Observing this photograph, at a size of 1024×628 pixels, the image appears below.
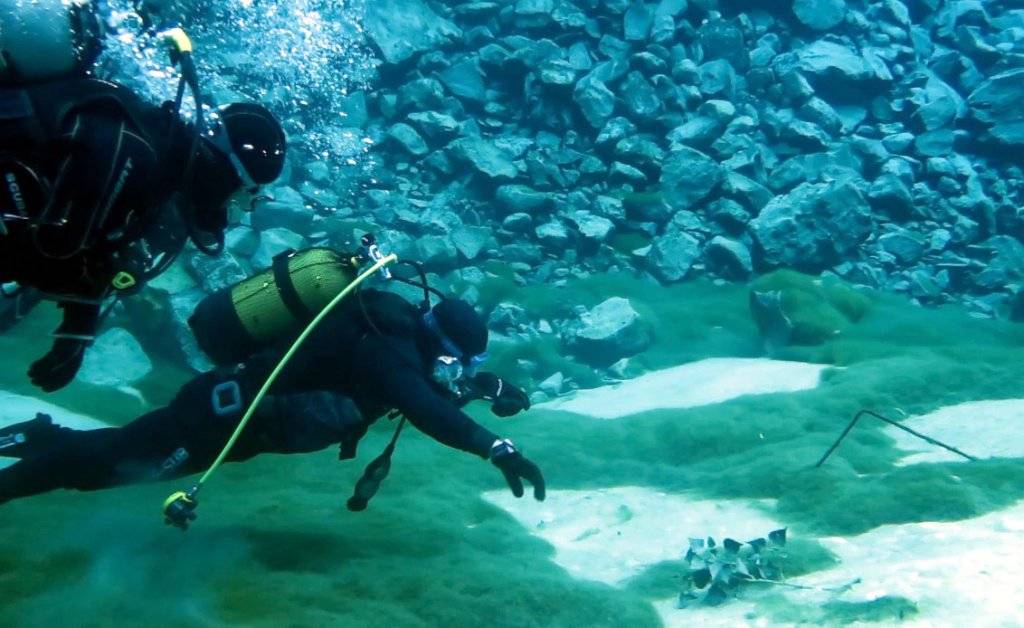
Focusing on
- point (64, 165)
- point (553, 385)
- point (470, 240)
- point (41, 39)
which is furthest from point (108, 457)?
point (470, 240)

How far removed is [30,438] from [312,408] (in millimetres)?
1522

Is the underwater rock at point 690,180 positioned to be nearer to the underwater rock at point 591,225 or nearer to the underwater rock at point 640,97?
the underwater rock at point 591,225

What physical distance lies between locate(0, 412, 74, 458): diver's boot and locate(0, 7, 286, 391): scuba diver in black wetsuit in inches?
40.4

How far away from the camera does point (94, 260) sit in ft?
8.66

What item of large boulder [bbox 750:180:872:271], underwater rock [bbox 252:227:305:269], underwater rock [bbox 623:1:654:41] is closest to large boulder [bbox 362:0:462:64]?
underwater rock [bbox 623:1:654:41]


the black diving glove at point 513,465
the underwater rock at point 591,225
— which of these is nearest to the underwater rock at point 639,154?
the underwater rock at point 591,225

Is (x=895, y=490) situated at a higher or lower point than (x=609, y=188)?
higher

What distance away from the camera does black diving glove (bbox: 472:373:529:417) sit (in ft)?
13.8

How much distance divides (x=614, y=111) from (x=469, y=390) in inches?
345

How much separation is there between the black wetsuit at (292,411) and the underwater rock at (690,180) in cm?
769

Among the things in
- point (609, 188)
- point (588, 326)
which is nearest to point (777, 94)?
point (609, 188)

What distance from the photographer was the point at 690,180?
10883mm

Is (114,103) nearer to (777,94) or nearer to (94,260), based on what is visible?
(94,260)

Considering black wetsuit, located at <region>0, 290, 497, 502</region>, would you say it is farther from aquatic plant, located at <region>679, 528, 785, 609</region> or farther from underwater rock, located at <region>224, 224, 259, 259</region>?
underwater rock, located at <region>224, 224, 259, 259</region>
